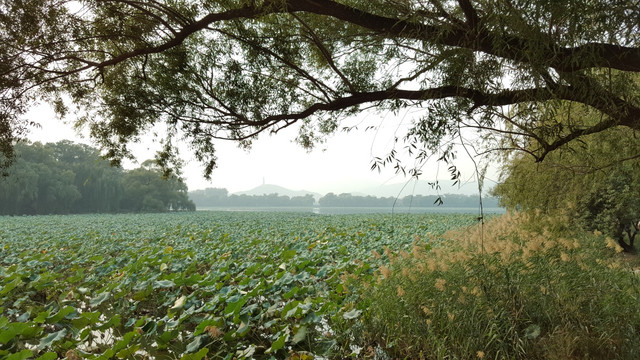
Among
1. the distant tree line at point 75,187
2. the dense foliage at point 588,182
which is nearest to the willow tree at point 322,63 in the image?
the dense foliage at point 588,182

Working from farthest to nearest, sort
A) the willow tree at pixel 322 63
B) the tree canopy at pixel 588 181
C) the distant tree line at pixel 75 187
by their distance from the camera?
the distant tree line at pixel 75 187, the tree canopy at pixel 588 181, the willow tree at pixel 322 63

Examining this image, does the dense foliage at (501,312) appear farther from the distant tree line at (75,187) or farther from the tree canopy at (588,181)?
the distant tree line at (75,187)

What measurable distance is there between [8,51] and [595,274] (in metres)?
7.39

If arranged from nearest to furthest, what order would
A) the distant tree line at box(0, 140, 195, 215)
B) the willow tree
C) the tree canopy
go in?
the willow tree, the tree canopy, the distant tree line at box(0, 140, 195, 215)

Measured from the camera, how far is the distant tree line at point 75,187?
32656mm

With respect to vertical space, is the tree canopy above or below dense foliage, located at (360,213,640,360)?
above

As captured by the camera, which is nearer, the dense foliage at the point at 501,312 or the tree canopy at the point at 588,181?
the dense foliage at the point at 501,312

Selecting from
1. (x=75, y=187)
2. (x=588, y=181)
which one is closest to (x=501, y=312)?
(x=588, y=181)

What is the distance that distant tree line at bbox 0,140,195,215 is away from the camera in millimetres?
32656

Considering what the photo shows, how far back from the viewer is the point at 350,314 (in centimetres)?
355

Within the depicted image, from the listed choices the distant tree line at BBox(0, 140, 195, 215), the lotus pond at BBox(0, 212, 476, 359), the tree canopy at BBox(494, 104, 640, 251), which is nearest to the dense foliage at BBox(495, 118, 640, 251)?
the tree canopy at BBox(494, 104, 640, 251)

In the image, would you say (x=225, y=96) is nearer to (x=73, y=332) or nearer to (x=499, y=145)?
(x=73, y=332)

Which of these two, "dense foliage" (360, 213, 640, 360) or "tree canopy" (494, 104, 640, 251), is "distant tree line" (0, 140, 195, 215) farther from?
"dense foliage" (360, 213, 640, 360)

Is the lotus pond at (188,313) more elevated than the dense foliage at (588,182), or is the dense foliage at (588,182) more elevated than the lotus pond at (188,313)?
the dense foliage at (588,182)
